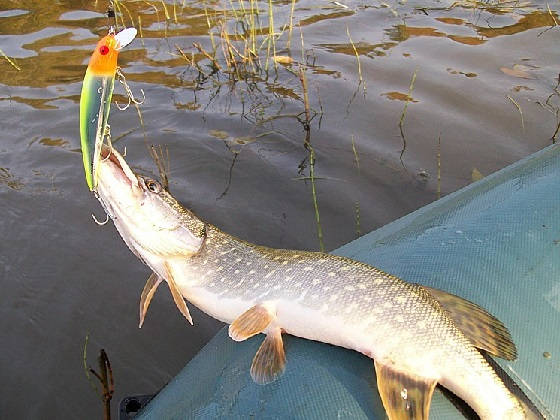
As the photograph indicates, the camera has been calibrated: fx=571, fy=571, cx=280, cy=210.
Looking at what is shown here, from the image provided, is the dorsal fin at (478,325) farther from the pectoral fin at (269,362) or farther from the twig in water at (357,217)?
the twig in water at (357,217)

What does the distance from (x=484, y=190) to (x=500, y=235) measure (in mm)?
579

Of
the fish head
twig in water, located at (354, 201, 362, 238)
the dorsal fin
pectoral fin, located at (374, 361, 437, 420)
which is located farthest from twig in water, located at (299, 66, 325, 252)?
pectoral fin, located at (374, 361, 437, 420)

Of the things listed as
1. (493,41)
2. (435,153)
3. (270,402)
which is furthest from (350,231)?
(493,41)

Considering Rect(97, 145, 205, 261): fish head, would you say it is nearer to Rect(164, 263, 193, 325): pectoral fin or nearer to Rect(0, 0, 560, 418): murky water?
Rect(164, 263, 193, 325): pectoral fin

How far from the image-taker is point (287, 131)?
502 centimetres

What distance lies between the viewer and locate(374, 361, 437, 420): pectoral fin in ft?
5.03

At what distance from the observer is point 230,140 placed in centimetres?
489

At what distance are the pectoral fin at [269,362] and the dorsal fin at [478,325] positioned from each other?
1.65 ft

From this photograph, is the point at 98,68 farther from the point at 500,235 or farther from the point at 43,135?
the point at 43,135

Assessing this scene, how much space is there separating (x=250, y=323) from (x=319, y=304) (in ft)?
0.76

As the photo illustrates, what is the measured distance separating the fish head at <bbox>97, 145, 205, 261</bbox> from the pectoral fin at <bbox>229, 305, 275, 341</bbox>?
40 centimetres

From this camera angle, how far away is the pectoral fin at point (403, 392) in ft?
5.03

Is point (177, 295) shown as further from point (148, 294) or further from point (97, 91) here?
point (97, 91)

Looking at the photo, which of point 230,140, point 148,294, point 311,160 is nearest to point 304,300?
point 148,294
